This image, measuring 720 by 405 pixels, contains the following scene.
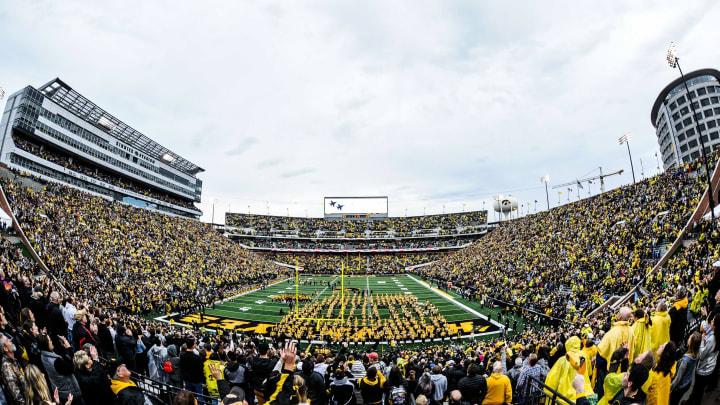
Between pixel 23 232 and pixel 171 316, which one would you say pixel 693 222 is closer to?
pixel 171 316

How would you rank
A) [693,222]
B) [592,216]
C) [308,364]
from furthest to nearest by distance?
[592,216]
[693,222]
[308,364]

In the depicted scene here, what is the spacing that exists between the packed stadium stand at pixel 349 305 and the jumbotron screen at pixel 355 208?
68.9 ft

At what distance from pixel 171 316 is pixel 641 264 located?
30437 mm

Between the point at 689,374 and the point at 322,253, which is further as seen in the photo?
the point at 322,253

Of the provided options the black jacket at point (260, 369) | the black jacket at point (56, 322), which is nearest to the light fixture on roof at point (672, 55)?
the black jacket at point (260, 369)

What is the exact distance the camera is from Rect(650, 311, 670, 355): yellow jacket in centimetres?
512

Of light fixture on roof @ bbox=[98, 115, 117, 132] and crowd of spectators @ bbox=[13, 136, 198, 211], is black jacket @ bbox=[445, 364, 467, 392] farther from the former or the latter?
light fixture on roof @ bbox=[98, 115, 117, 132]

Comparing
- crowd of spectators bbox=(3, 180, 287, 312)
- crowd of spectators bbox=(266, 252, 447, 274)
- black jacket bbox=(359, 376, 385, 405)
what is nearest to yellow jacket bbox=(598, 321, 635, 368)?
black jacket bbox=(359, 376, 385, 405)

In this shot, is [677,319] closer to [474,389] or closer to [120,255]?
[474,389]

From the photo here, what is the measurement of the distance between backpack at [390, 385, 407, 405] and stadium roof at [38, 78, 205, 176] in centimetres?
4913

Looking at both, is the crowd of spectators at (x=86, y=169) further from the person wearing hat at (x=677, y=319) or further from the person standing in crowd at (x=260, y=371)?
the person wearing hat at (x=677, y=319)

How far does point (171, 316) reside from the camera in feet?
76.2

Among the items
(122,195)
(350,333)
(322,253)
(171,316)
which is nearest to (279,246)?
(322,253)

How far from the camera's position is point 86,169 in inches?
1668
